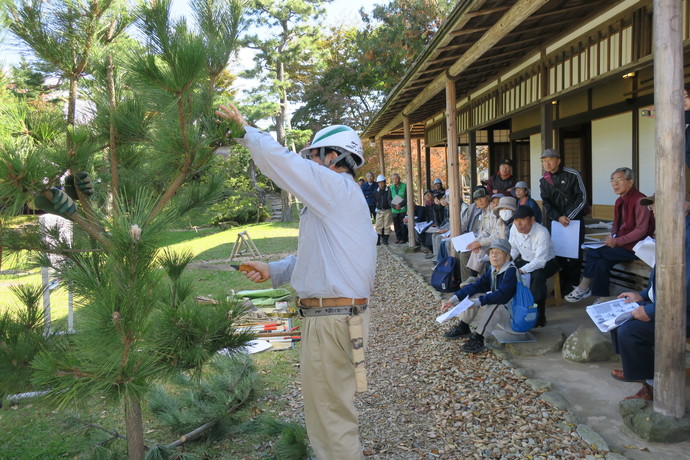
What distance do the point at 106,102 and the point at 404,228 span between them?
32.6ft

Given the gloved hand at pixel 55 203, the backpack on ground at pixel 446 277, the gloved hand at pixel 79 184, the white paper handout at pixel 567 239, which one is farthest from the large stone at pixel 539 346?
the gloved hand at pixel 55 203

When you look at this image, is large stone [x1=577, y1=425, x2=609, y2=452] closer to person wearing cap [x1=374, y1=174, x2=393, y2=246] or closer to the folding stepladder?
person wearing cap [x1=374, y1=174, x2=393, y2=246]

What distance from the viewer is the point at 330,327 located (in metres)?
2.31

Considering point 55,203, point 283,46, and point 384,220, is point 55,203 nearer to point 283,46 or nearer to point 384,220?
point 384,220

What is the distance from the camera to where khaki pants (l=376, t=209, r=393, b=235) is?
40.1ft

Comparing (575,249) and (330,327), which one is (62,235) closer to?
(330,327)

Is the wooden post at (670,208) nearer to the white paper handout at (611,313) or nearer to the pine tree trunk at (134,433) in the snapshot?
the white paper handout at (611,313)

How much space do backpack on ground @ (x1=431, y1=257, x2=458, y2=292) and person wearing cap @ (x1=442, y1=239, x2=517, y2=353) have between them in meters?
1.99

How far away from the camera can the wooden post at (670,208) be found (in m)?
2.76

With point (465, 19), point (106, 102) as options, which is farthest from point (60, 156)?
point (465, 19)

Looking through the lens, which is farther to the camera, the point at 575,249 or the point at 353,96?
the point at 353,96

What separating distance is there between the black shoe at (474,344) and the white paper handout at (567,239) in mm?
1557

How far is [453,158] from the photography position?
7082 mm

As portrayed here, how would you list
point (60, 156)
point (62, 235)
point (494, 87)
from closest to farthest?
1. point (60, 156)
2. point (62, 235)
3. point (494, 87)
